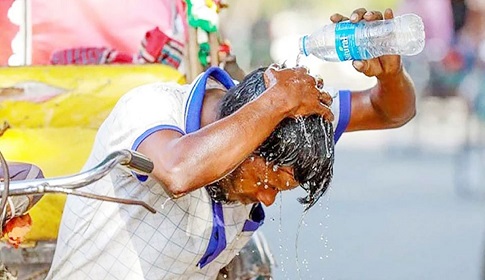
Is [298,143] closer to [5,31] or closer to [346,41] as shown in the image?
[346,41]

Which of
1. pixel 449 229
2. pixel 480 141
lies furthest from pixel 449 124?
pixel 449 229

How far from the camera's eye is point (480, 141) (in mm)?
11344

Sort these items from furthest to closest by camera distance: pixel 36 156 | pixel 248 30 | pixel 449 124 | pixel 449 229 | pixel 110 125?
pixel 248 30 < pixel 449 124 < pixel 449 229 < pixel 36 156 < pixel 110 125

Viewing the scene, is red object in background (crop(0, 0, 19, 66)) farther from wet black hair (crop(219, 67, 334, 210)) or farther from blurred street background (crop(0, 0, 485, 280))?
wet black hair (crop(219, 67, 334, 210))

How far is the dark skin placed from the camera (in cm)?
272

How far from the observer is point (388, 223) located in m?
9.13

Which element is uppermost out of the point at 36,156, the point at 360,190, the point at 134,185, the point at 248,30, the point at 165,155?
the point at 165,155

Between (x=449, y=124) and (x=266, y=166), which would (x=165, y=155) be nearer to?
(x=266, y=166)

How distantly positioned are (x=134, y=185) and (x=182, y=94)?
0.83 ft

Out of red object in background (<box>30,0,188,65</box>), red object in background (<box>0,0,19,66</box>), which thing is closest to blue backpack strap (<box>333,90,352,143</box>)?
red object in background (<box>30,0,188,65</box>)

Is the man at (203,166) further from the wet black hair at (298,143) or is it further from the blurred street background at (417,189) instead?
the blurred street background at (417,189)

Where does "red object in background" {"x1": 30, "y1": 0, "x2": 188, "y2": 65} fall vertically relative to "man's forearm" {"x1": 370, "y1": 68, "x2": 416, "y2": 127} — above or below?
below

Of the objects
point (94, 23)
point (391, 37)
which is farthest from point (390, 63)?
point (94, 23)

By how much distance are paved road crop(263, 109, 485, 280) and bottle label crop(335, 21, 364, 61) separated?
8.93ft
